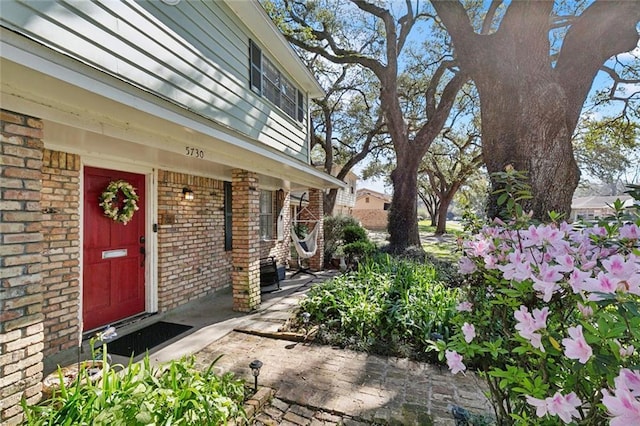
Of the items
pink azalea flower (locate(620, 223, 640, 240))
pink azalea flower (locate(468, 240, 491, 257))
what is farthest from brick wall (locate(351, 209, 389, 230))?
pink azalea flower (locate(620, 223, 640, 240))

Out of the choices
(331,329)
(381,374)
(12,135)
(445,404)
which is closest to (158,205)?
(12,135)

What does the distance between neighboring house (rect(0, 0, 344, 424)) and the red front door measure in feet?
0.05

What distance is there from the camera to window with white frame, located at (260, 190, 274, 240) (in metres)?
7.53

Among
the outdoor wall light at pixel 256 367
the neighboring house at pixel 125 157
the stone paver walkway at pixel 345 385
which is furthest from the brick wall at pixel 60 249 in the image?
the outdoor wall light at pixel 256 367

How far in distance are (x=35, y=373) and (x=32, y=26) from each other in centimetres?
252

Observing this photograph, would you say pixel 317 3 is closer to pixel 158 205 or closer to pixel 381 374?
pixel 158 205

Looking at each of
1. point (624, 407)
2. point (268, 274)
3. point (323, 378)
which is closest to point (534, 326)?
point (624, 407)

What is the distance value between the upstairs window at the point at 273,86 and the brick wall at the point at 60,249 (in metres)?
3.18

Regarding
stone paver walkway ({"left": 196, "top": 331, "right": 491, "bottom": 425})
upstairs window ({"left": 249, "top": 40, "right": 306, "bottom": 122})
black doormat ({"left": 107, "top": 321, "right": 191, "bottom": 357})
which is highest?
upstairs window ({"left": 249, "top": 40, "right": 306, "bottom": 122})

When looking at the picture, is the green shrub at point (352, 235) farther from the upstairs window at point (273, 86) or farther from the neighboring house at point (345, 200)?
the neighboring house at point (345, 200)

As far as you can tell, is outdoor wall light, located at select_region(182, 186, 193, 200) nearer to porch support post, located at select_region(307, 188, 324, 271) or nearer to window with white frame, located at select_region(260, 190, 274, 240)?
window with white frame, located at select_region(260, 190, 274, 240)

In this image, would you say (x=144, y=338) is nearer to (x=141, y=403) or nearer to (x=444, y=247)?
(x=141, y=403)

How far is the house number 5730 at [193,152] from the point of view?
135 inches

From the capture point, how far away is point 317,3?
9.42 m
